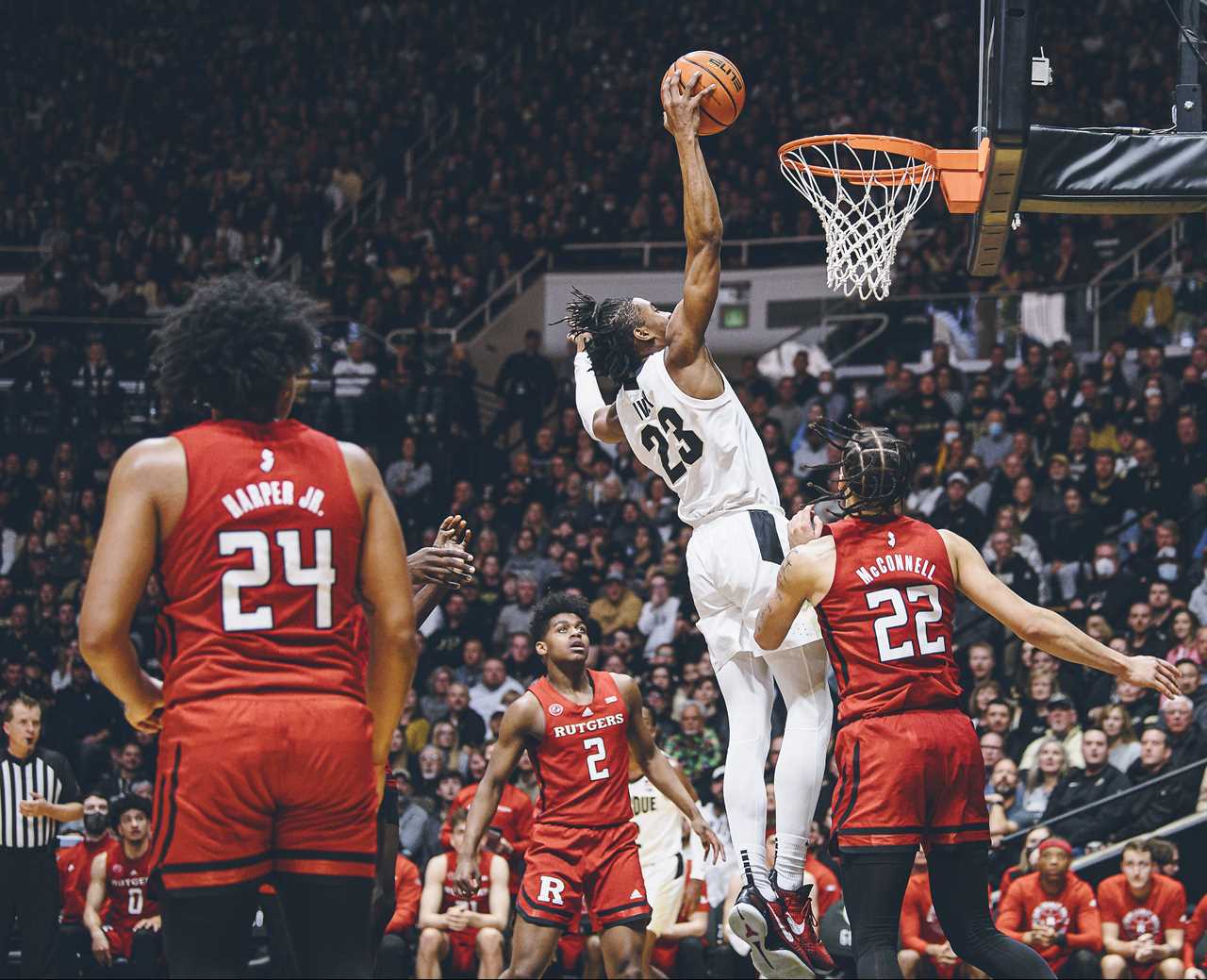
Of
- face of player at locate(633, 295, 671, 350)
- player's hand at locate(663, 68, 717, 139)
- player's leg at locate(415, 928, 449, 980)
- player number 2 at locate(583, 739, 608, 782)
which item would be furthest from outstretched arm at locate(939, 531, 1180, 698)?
player's leg at locate(415, 928, 449, 980)

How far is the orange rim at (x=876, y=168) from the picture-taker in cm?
738

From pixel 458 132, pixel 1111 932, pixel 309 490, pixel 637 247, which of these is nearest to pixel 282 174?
pixel 458 132

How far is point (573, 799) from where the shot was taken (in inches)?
309

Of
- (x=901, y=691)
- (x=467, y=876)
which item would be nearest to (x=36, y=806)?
(x=467, y=876)

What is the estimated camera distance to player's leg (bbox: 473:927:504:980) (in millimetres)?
11203

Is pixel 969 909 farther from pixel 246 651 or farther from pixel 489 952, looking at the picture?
pixel 489 952

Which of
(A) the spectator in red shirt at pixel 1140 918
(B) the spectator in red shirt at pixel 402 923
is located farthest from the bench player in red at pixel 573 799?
(A) the spectator in red shirt at pixel 1140 918

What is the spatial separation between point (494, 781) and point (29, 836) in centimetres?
508

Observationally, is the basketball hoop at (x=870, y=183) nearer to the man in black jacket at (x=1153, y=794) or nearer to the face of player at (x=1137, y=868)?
the face of player at (x=1137, y=868)

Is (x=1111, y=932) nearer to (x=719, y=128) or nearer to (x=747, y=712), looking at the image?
(x=747, y=712)

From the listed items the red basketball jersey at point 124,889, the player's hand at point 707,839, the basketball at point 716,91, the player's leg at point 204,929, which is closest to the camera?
the player's leg at point 204,929

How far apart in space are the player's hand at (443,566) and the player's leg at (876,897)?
1620 millimetres

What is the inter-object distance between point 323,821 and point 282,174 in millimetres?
20288

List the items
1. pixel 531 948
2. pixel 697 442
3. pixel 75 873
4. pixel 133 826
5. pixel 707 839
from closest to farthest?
pixel 697 442, pixel 707 839, pixel 531 948, pixel 133 826, pixel 75 873
